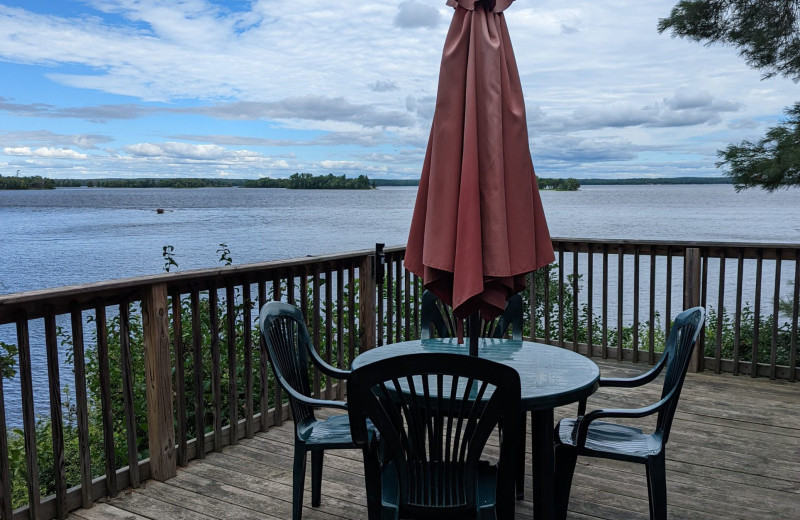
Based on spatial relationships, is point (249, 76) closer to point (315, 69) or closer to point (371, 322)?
point (315, 69)

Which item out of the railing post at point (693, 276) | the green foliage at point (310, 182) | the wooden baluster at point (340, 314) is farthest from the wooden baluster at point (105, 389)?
the green foliage at point (310, 182)

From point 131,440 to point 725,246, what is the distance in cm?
425

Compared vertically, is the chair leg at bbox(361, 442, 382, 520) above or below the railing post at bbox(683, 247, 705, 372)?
below

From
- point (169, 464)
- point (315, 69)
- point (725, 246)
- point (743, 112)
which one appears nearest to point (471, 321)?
point (169, 464)

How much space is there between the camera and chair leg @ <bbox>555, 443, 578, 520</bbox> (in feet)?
8.14

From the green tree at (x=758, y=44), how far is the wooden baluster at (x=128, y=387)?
5422mm

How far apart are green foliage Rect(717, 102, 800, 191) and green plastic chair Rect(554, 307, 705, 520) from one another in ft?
13.0

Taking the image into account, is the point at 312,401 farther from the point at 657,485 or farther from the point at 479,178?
the point at 657,485

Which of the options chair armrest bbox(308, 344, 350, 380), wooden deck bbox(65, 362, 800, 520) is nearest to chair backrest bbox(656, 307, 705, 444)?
wooden deck bbox(65, 362, 800, 520)

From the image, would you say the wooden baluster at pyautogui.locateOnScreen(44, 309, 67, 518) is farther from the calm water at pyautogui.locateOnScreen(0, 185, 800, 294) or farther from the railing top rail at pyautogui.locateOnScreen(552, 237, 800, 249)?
the calm water at pyautogui.locateOnScreen(0, 185, 800, 294)

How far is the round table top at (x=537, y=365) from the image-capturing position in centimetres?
217

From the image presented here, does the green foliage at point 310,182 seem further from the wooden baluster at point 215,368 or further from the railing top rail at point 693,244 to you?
the wooden baluster at point 215,368

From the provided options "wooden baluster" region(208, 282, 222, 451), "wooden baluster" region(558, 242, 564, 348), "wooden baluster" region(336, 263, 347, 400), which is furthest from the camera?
"wooden baluster" region(558, 242, 564, 348)

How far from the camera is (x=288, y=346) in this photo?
278 cm
